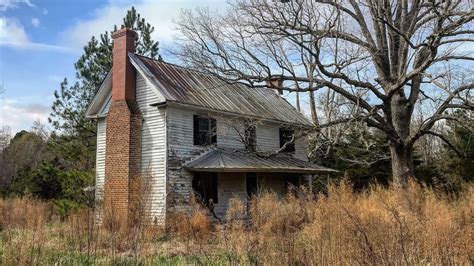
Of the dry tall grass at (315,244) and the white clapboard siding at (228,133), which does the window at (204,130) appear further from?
the dry tall grass at (315,244)

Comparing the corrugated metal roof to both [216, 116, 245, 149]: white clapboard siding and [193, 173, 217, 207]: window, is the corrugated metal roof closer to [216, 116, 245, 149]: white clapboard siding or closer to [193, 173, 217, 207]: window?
[216, 116, 245, 149]: white clapboard siding

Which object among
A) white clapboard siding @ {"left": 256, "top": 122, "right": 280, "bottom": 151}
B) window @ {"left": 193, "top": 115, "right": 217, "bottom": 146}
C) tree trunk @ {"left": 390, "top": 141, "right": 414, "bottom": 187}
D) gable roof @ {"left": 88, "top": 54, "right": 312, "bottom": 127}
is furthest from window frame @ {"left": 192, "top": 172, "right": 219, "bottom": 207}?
tree trunk @ {"left": 390, "top": 141, "right": 414, "bottom": 187}

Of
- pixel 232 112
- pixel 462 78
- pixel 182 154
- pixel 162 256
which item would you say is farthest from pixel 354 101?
pixel 162 256

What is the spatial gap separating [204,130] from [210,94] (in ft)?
6.94

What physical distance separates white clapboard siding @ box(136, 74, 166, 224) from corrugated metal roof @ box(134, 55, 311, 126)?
92 centimetres

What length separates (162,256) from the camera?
888cm

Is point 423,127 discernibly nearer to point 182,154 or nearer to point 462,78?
point 462,78

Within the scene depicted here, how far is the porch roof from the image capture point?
18398 mm

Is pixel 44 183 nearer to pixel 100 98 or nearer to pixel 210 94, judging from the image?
pixel 100 98

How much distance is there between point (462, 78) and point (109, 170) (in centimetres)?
1453

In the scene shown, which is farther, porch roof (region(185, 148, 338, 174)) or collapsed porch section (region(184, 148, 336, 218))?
collapsed porch section (region(184, 148, 336, 218))

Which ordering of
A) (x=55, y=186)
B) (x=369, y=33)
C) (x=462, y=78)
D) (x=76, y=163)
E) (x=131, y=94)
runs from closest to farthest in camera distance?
1. (x=462, y=78)
2. (x=369, y=33)
3. (x=131, y=94)
4. (x=55, y=186)
5. (x=76, y=163)

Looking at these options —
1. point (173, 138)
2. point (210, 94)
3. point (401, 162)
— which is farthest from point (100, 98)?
point (401, 162)

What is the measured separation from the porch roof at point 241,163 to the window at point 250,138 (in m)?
0.33
